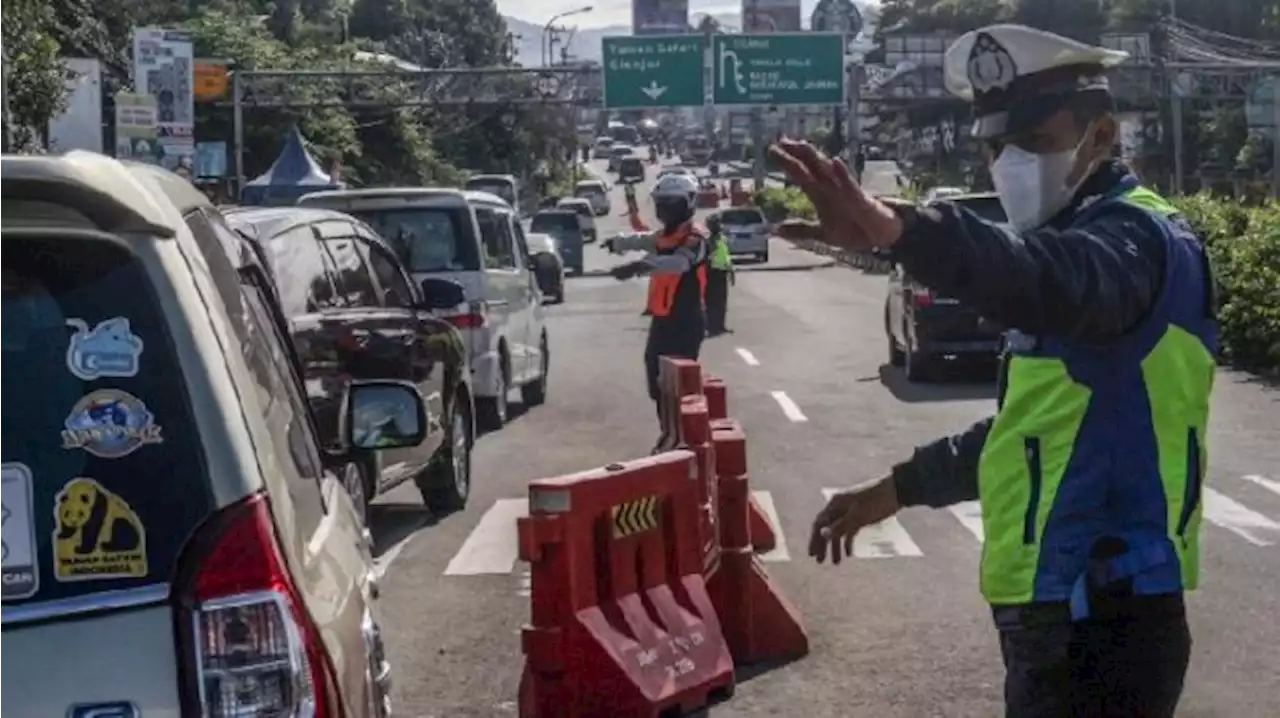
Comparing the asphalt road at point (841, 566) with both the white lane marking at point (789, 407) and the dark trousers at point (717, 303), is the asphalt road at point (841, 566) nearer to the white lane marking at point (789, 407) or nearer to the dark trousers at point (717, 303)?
the white lane marking at point (789, 407)

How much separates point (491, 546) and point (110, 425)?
8.60m

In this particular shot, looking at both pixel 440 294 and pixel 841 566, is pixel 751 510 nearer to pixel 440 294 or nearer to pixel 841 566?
pixel 841 566

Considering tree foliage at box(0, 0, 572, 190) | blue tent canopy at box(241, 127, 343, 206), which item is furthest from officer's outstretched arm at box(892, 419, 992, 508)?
blue tent canopy at box(241, 127, 343, 206)

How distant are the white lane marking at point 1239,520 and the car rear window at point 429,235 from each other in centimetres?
599

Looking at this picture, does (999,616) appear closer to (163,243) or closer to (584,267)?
(163,243)

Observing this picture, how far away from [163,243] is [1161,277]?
1.60 m

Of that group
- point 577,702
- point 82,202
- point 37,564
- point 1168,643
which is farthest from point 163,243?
point 577,702

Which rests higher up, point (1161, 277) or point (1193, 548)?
point (1161, 277)

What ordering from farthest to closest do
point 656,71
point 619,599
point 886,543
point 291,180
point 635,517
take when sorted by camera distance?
point 656,71
point 291,180
point 886,543
point 635,517
point 619,599

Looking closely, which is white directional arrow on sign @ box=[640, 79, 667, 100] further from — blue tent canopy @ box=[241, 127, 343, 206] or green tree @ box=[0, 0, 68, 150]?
green tree @ box=[0, 0, 68, 150]

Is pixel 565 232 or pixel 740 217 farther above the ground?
pixel 740 217

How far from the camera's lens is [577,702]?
7363 millimetres

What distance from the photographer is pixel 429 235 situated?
16656 mm

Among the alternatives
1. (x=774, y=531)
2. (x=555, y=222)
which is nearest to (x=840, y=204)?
(x=774, y=531)
